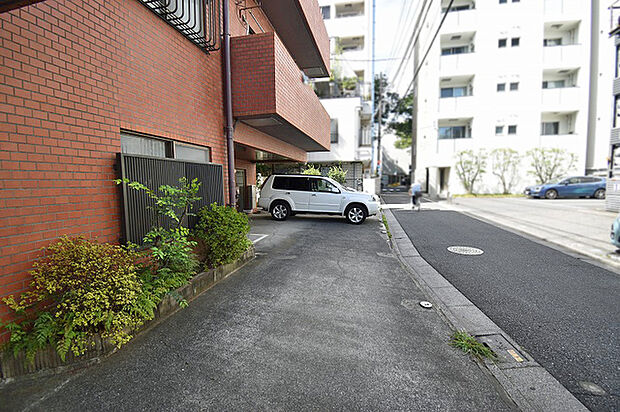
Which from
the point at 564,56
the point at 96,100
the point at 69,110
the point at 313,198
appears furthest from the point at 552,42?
the point at 69,110

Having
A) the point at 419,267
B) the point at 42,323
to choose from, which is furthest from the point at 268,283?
the point at 419,267

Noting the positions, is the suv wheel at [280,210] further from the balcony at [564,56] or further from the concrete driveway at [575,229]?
the balcony at [564,56]

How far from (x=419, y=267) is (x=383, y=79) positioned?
1276 inches

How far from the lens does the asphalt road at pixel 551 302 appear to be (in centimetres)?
267

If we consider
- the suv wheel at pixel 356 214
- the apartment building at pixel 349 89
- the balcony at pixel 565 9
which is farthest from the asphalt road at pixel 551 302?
the balcony at pixel 565 9

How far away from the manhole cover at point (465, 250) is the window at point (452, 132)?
868 inches

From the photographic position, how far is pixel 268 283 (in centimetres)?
469

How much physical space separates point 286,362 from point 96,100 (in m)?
3.56

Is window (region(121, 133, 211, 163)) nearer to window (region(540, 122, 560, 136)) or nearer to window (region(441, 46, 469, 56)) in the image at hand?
window (region(441, 46, 469, 56))

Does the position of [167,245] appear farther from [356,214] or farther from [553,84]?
[553,84]

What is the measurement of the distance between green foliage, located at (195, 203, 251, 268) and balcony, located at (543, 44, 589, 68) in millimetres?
29839

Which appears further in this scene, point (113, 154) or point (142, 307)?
point (113, 154)

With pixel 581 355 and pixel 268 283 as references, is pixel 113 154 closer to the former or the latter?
pixel 268 283

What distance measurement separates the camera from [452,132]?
87.2 feet
